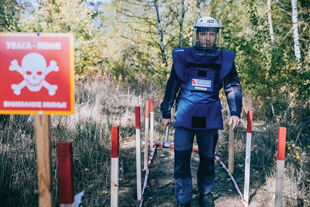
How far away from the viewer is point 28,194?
3.07m

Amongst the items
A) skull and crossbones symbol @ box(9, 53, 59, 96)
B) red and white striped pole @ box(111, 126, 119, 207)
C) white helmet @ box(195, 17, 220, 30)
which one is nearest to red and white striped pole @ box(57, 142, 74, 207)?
skull and crossbones symbol @ box(9, 53, 59, 96)

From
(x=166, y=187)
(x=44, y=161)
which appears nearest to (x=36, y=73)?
(x=44, y=161)

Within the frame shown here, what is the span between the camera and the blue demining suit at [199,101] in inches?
112

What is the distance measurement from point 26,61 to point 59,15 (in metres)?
6.84

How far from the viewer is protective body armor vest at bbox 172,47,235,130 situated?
2842 millimetres

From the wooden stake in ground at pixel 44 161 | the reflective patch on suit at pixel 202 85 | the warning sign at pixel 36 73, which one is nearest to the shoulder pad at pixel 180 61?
the reflective patch on suit at pixel 202 85

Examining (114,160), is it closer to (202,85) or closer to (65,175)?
(65,175)

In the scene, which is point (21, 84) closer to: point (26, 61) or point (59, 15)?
point (26, 61)

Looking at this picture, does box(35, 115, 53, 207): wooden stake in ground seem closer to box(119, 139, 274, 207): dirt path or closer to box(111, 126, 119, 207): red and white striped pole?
box(111, 126, 119, 207): red and white striped pole

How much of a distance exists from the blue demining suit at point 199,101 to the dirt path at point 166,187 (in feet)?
2.16

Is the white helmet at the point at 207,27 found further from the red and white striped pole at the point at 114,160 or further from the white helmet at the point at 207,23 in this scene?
the red and white striped pole at the point at 114,160

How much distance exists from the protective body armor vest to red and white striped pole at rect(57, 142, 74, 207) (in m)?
1.56

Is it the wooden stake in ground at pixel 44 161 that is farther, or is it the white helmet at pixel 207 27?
the white helmet at pixel 207 27

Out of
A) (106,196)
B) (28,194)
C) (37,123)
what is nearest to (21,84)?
(37,123)
